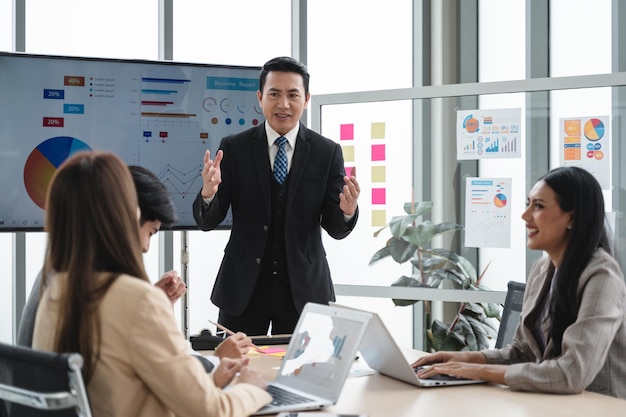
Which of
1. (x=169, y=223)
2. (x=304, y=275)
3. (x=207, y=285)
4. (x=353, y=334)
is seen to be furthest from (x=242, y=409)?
(x=207, y=285)

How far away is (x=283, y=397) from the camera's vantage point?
2.19 meters

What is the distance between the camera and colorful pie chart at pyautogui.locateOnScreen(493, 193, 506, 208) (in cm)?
439

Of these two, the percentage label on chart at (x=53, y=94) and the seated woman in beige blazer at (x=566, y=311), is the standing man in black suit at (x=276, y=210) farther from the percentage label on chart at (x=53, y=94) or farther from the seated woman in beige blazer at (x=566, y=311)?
the percentage label on chart at (x=53, y=94)

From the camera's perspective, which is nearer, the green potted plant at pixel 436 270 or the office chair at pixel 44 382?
the office chair at pixel 44 382

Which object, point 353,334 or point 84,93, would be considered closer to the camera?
point 353,334

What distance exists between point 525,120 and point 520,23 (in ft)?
3.58

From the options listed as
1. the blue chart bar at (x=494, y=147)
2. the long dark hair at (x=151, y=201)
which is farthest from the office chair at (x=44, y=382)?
the blue chart bar at (x=494, y=147)

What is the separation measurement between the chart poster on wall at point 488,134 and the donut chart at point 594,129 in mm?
354

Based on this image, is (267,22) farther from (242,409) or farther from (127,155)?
(242,409)

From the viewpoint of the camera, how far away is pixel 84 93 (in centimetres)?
425

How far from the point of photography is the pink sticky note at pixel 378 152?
475cm

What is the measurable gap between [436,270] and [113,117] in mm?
1949

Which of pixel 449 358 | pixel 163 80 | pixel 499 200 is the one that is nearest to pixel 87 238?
pixel 449 358

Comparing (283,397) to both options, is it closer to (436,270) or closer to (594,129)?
(436,270)
